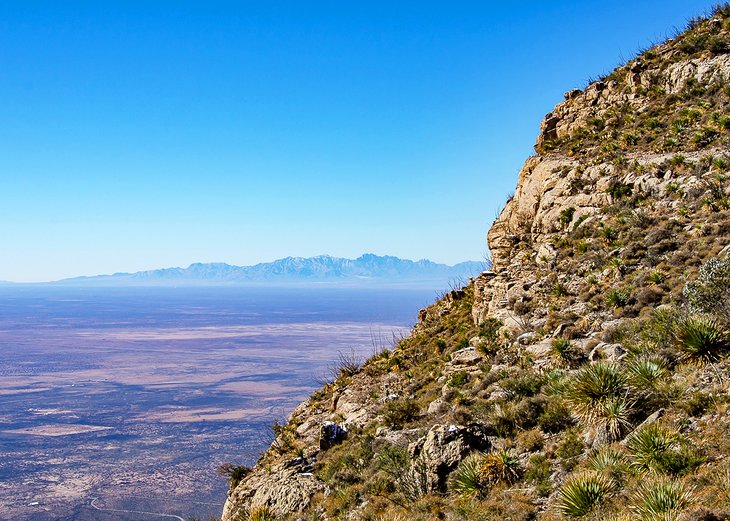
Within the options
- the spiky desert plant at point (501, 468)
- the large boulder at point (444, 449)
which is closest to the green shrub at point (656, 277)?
the large boulder at point (444, 449)

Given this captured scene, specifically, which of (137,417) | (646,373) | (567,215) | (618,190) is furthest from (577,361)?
(137,417)

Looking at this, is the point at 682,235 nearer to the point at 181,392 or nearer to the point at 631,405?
the point at 631,405

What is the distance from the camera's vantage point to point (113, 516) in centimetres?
4581

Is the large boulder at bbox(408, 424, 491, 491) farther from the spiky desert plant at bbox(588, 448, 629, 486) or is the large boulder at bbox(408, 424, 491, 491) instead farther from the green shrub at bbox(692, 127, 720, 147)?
the green shrub at bbox(692, 127, 720, 147)

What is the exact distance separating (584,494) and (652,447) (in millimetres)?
1326

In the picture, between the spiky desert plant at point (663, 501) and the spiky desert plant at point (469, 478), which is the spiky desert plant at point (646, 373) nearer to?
the spiky desert plant at point (663, 501)

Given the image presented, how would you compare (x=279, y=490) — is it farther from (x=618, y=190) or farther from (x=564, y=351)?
(x=618, y=190)

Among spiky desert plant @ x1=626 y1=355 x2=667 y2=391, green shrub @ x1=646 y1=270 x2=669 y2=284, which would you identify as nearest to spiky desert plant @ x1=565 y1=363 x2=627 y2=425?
spiky desert plant @ x1=626 y1=355 x2=667 y2=391

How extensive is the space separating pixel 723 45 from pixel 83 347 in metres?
168

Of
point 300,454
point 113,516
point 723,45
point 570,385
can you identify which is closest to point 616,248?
point 570,385

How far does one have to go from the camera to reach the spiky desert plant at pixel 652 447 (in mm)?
7375

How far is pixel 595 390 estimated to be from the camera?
30.8ft

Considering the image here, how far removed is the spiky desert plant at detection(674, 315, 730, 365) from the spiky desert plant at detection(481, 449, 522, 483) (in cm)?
376

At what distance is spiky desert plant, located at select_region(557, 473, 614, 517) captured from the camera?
7.12 m
